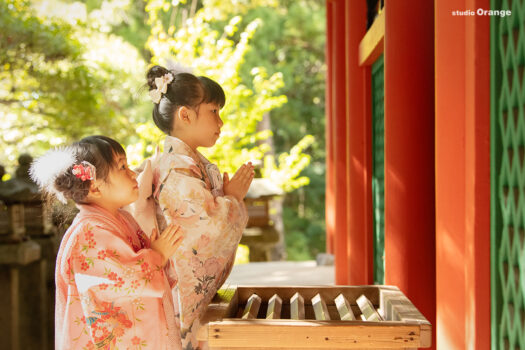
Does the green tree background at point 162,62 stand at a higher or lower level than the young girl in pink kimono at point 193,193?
higher

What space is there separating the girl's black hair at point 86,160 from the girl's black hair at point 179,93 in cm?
37

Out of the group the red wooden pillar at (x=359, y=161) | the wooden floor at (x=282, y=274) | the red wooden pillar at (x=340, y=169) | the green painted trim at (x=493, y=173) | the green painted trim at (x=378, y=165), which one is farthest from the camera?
the wooden floor at (x=282, y=274)

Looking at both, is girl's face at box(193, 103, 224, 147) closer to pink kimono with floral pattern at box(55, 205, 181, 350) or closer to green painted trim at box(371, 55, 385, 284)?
pink kimono with floral pattern at box(55, 205, 181, 350)

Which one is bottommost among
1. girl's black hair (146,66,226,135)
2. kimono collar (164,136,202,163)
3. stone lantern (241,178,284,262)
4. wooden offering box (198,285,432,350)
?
stone lantern (241,178,284,262)

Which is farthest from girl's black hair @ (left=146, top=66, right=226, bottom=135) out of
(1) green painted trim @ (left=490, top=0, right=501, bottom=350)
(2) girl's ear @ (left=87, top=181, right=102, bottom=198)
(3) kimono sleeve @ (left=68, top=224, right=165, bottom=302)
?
(1) green painted trim @ (left=490, top=0, right=501, bottom=350)

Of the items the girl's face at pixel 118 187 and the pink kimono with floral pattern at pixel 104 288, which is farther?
the girl's face at pixel 118 187

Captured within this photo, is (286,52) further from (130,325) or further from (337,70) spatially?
(130,325)

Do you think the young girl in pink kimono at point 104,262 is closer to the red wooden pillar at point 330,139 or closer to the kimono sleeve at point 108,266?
the kimono sleeve at point 108,266

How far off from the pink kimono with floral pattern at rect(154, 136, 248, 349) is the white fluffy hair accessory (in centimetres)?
37

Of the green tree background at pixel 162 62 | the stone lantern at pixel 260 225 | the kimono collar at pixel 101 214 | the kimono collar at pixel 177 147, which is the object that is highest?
the green tree background at pixel 162 62

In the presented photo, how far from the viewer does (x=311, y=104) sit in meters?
16.1

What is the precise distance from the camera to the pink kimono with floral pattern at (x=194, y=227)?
215 centimetres

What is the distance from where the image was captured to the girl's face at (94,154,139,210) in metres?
2.05

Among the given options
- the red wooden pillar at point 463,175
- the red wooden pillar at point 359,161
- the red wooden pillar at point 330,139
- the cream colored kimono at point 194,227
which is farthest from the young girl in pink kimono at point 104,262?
the red wooden pillar at point 330,139
